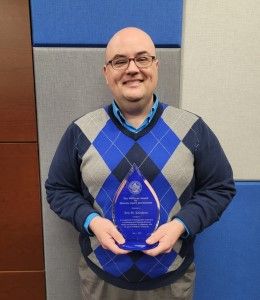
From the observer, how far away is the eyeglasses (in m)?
0.92

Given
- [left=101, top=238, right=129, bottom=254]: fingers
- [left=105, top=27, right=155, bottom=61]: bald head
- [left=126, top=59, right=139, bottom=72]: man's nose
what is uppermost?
[left=105, top=27, right=155, bottom=61]: bald head

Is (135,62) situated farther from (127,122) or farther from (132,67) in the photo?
(127,122)

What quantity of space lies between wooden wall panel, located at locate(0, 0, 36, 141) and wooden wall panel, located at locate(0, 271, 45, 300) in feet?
1.98

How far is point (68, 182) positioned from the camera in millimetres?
1060

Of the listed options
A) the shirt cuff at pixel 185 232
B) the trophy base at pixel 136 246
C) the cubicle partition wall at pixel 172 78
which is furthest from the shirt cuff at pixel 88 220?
the cubicle partition wall at pixel 172 78

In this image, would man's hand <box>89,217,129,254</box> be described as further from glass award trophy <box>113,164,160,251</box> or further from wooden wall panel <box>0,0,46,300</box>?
wooden wall panel <box>0,0,46,300</box>

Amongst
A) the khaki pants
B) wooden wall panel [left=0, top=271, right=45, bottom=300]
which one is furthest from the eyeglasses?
wooden wall panel [left=0, top=271, right=45, bottom=300]

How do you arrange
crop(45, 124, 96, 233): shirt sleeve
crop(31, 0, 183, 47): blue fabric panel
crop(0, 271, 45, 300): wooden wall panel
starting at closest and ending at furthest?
crop(45, 124, 96, 233): shirt sleeve → crop(31, 0, 183, 47): blue fabric panel → crop(0, 271, 45, 300): wooden wall panel

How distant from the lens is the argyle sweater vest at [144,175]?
958 millimetres

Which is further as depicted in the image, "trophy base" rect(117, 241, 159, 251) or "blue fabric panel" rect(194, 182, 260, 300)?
"blue fabric panel" rect(194, 182, 260, 300)

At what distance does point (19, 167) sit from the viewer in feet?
4.20

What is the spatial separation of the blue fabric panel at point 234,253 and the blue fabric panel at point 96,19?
2.31ft

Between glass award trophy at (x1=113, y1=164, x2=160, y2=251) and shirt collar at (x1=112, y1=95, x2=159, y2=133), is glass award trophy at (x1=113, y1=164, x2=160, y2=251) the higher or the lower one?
the lower one

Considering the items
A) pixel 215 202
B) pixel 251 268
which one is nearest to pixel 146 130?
pixel 215 202
